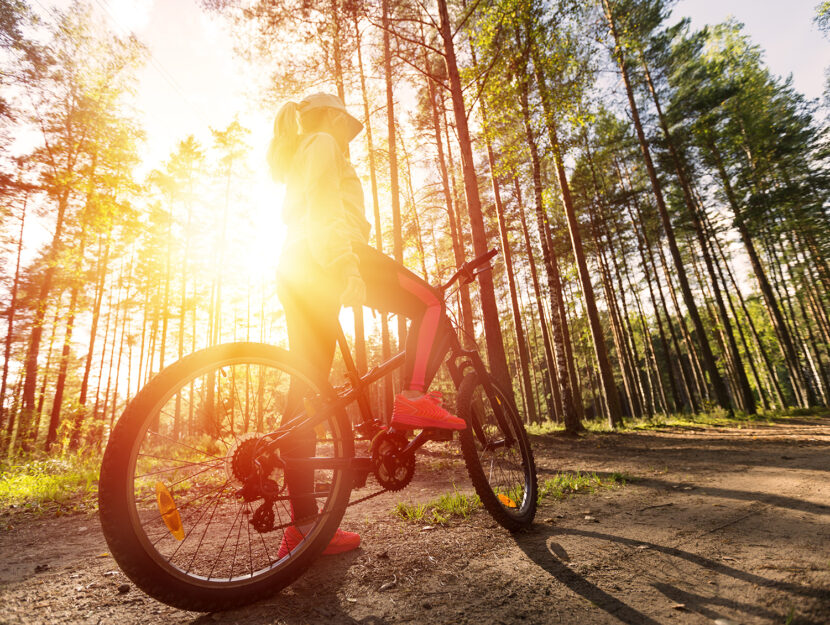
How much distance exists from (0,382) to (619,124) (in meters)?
30.5

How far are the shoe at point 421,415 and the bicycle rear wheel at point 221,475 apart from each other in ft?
1.01

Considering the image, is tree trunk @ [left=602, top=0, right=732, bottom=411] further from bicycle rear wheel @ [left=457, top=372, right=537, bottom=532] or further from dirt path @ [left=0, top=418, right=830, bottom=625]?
bicycle rear wheel @ [left=457, top=372, right=537, bottom=532]

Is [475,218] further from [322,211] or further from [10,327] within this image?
[10,327]

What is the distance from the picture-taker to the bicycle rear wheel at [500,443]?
2346 millimetres

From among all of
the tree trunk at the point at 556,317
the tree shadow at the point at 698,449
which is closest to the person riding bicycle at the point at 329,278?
the tree shadow at the point at 698,449

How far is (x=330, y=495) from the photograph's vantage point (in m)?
1.77

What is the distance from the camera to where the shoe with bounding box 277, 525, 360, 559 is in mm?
1707

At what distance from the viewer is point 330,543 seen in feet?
6.43

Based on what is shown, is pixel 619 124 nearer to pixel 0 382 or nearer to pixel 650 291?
pixel 650 291

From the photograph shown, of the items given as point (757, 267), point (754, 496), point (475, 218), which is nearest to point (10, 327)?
point (475, 218)

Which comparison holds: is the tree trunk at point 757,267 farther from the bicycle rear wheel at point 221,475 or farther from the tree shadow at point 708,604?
the bicycle rear wheel at point 221,475

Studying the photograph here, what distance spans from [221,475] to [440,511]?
1629 mm

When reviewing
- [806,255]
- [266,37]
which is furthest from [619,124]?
[266,37]

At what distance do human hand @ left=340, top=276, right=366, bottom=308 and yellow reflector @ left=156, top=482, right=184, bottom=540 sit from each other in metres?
1.13
